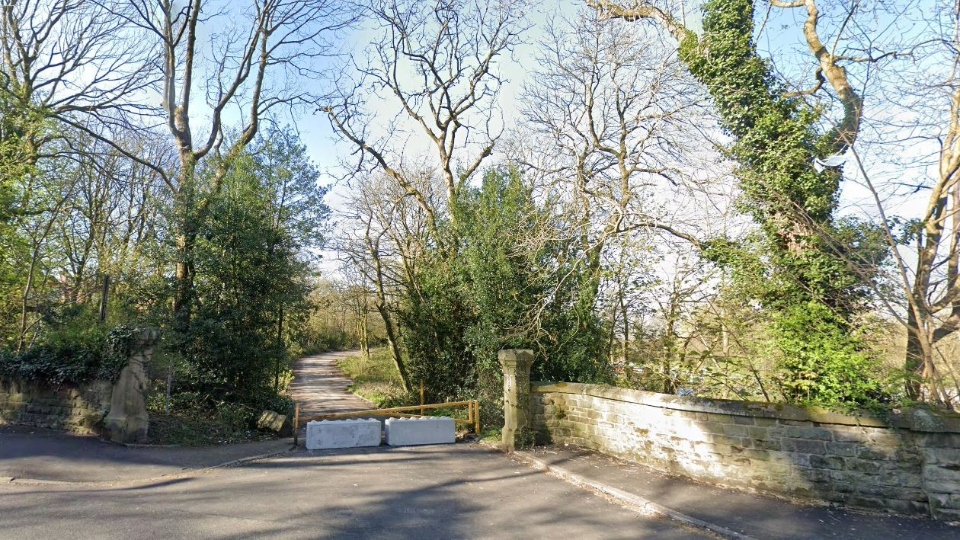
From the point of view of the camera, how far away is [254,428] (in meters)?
12.0

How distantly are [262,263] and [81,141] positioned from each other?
30.3 feet

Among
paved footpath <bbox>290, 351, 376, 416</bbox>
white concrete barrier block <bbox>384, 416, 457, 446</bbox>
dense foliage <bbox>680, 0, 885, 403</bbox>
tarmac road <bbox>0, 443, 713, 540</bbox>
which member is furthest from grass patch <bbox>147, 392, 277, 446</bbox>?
dense foliage <bbox>680, 0, 885, 403</bbox>

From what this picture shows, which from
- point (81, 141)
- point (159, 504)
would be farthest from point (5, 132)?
point (159, 504)

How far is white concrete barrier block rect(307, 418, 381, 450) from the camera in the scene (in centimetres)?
1009

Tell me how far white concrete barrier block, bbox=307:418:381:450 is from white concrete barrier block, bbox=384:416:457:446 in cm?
29

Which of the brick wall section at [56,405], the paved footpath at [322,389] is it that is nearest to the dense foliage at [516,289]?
the paved footpath at [322,389]

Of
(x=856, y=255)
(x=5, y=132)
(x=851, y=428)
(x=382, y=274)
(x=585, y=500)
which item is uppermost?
(x=5, y=132)

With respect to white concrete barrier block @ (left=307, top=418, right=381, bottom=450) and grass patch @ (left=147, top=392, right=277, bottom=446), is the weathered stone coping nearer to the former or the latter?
white concrete barrier block @ (left=307, top=418, right=381, bottom=450)

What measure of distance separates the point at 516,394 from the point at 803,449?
471 cm

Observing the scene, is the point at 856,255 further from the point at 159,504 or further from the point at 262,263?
the point at 262,263

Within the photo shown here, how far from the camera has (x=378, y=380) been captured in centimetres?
2491

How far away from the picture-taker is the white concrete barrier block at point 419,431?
10.7 meters

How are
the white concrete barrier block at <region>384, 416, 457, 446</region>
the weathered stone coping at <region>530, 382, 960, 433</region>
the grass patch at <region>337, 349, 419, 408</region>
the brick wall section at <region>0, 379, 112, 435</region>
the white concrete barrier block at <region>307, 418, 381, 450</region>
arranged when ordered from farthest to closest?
the grass patch at <region>337, 349, 419, 408</region>
the white concrete barrier block at <region>384, 416, 457, 446</region>
the white concrete barrier block at <region>307, 418, 381, 450</region>
the brick wall section at <region>0, 379, 112, 435</region>
the weathered stone coping at <region>530, 382, 960, 433</region>

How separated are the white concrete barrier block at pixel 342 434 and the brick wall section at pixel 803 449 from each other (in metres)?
4.77
